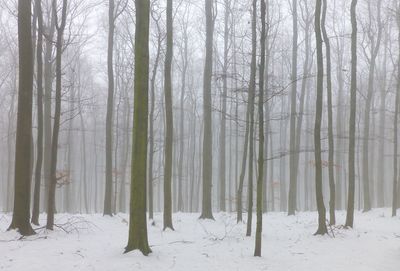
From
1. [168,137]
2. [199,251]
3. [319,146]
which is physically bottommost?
[199,251]

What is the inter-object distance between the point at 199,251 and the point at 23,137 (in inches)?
207

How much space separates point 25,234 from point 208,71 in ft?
36.0

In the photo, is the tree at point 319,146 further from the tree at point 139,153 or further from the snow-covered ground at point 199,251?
the tree at point 139,153

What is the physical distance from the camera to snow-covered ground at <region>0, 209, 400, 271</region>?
740cm

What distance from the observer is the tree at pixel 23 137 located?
9.41 m

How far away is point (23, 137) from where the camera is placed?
962 centimetres

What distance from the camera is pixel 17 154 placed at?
31.4 feet

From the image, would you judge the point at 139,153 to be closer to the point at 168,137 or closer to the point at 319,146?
the point at 168,137

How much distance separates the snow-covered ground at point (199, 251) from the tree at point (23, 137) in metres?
0.43

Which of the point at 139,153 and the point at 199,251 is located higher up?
the point at 139,153

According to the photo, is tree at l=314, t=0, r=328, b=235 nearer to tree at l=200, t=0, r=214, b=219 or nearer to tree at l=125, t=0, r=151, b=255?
tree at l=200, t=0, r=214, b=219

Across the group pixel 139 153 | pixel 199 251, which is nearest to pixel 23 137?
pixel 139 153

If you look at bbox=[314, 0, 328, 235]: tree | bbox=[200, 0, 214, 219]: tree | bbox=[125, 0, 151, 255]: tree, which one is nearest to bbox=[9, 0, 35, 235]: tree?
bbox=[125, 0, 151, 255]: tree

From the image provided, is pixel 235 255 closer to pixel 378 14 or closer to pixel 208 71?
pixel 208 71
